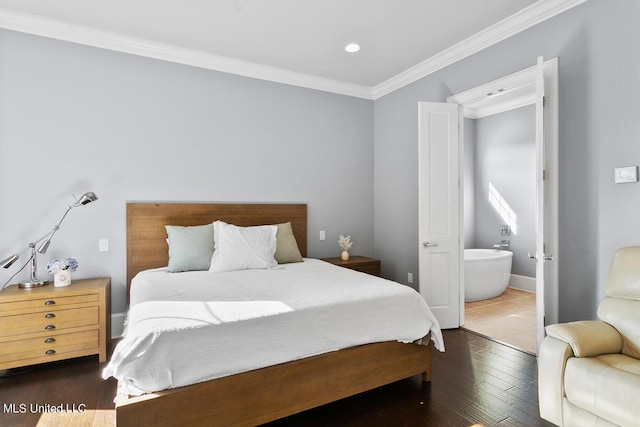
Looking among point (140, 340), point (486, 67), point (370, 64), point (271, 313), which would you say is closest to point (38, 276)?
point (140, 340)

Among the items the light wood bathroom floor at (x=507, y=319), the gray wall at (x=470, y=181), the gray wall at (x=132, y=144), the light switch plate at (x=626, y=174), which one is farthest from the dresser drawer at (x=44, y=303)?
the gray wall at (x=470, y=181)

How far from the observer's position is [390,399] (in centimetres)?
229

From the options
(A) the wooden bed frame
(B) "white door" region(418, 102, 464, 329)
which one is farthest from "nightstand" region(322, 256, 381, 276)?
(A) the wooden bed frame

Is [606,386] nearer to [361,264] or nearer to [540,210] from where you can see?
[540,210]

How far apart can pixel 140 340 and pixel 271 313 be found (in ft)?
2.12

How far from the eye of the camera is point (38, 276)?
3041mm

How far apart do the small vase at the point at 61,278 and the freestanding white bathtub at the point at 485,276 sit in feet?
14.0

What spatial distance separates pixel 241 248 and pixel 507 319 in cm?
299

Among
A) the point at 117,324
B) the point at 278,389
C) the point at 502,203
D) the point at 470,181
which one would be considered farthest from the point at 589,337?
the point at 470,181

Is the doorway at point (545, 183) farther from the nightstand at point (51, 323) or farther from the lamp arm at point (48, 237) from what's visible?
the lamp arm at point (48, 237)

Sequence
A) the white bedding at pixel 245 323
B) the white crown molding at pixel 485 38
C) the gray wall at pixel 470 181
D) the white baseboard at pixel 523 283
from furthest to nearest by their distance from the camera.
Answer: the gray wall at pixel 470 181 < the white baseboard at pixel 523 283 < the white crown molding at pixel 485 38 < the white bedding at pixel 245 323

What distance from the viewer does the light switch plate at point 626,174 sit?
7.53 ft

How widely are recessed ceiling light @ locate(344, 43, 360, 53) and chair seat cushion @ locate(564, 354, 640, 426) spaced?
3013mm

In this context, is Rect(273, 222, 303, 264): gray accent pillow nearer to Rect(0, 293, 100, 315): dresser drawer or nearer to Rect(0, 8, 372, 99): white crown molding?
Rect(0, 293, 100, 315): dresser drawer
